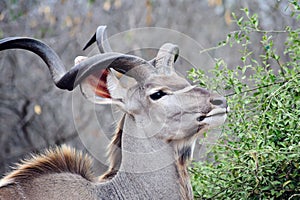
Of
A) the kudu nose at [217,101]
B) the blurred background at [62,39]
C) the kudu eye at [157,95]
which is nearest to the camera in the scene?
the kudu nose at [217,101]

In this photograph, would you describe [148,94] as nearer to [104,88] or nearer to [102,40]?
[104,88]

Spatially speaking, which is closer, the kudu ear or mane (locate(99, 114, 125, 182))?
the kudu ear

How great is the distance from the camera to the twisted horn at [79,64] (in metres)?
3.65

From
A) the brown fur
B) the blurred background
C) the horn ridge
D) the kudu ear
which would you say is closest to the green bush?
the brown fur

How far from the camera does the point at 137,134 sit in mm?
3920

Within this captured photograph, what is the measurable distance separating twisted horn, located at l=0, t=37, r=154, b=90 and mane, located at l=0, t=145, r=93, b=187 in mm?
461

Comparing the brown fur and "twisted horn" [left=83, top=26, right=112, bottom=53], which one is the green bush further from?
"twisted horn" [left=83, top=26, right=112, bottom=53]

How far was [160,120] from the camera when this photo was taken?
388 centimetres

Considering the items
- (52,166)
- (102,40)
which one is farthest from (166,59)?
(52,166)

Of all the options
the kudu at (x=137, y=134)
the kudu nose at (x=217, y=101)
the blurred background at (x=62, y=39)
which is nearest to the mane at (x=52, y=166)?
the kudu at (x=137, y=134)

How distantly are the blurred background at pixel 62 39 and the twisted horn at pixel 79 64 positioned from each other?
16.6 feet

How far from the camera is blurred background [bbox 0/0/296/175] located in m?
9.41

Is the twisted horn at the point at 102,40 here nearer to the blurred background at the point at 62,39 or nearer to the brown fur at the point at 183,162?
the brown fur at the point at 183,162

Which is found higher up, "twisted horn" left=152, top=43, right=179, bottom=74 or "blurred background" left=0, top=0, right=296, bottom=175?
"twisted horn" left=152, top=43, right=179, bottom=74
